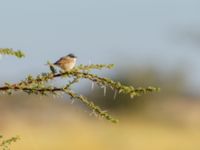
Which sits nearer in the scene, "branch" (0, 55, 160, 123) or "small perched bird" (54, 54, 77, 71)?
"branch" (0, 55, 160, 123)

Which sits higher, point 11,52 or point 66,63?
point 11,52

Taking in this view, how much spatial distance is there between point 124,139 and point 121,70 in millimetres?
22232

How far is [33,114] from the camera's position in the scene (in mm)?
38906

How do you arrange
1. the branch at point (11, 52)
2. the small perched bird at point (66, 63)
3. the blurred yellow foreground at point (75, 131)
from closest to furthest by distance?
the branch at point (11, 52), the small perched bird at point (66, 63), the blurred yellow foreground at point (75, 131)

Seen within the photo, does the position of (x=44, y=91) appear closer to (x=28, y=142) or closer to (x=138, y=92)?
(x=138, y=92)

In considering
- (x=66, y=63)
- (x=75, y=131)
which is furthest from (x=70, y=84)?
(x=75, y=131)

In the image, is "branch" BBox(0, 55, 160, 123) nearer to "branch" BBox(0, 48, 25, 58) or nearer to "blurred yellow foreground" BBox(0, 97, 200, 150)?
"branch" BBox(0, 48, 25, 58)

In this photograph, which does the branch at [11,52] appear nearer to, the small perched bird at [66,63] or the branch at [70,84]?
the branch at [70,84]

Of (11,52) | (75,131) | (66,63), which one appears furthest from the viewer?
(75,131)

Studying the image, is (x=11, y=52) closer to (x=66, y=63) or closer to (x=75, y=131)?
(x=66, y=63)

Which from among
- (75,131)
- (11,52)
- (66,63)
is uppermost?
(11,52)

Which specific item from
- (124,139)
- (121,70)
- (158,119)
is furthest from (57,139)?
(121,70)

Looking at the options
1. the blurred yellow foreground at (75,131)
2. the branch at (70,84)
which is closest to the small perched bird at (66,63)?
the branch at (70,84)

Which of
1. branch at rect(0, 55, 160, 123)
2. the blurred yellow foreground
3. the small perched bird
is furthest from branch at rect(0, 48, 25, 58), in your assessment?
the blurred yellow foreground
